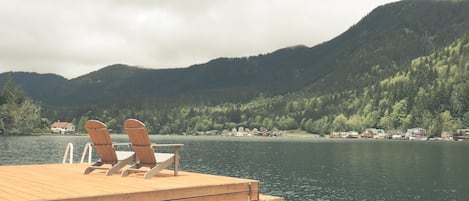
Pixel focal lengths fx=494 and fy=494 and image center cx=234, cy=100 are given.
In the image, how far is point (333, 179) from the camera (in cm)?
6156

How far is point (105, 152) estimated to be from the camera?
16516 mm

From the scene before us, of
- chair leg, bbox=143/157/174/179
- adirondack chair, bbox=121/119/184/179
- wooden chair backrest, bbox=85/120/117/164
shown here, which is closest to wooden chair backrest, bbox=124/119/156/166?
adirondack chair, bbox=121/119/184/179

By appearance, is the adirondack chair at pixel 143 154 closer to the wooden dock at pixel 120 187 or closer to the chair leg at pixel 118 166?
the wooden dock at pixel 120 187

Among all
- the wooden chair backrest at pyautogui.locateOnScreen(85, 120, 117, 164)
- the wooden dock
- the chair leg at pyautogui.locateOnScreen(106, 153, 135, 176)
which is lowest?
the wooden dock

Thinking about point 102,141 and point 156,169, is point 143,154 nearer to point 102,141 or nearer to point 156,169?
point 156,169

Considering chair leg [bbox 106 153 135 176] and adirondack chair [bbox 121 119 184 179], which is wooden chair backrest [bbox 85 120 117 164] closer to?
chair leg [bbox 106 153 135 176]

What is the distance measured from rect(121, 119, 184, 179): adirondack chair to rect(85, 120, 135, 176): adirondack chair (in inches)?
22.7

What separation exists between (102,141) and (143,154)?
1757 mm

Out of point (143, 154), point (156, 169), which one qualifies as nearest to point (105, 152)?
point (143, 154)

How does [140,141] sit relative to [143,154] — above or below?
above

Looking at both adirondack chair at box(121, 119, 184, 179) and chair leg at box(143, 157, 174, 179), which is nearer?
chair leg at box(143, 157, 174, 179)

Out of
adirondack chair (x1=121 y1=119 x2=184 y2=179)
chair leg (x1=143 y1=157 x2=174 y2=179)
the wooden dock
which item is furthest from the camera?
adirondack chair (x1=121 y1=119 x2=184 y2=179)

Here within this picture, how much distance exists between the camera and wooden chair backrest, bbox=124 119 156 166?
15.0 metres

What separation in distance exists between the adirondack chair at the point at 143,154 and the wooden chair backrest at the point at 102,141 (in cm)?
A: 100
